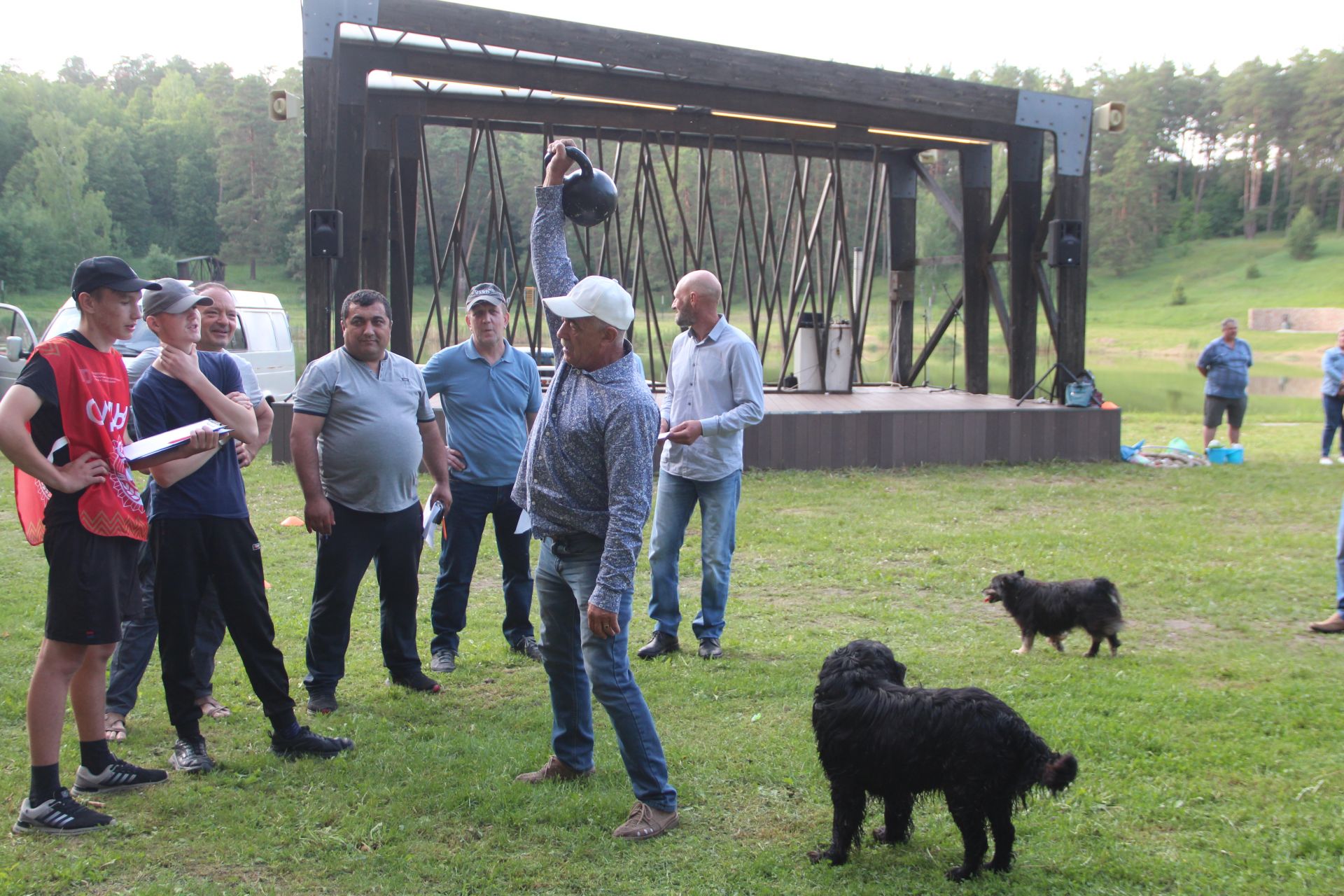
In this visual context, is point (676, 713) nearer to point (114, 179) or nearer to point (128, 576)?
point (128, 576)

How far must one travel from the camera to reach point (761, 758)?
13.1 ft

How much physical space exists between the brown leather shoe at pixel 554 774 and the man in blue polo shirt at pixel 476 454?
57.2 inches

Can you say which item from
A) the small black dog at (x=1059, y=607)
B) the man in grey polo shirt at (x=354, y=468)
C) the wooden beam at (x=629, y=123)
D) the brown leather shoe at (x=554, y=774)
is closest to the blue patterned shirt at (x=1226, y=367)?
the wooden beam at (x=629, y=123)

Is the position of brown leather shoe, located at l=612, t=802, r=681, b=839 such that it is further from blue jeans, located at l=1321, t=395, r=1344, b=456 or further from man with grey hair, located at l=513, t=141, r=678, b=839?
blue jeans, located at l=1321, t=395, r=1344, b=456

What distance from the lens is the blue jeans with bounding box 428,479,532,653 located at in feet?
17.0

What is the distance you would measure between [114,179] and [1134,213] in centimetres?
6671

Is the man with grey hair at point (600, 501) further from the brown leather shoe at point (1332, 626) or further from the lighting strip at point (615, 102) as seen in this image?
the lighting strip at point (615, 102)

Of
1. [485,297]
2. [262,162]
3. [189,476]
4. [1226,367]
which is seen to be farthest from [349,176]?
[262,162]

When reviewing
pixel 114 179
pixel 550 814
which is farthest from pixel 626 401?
pixel 114 179

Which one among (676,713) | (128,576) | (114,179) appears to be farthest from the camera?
(114,179)

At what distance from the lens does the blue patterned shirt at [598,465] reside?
3217 millimetres

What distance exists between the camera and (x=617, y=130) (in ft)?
44.7

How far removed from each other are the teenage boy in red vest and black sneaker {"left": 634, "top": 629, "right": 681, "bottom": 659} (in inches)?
99.5

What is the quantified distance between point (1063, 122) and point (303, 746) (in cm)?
1236
